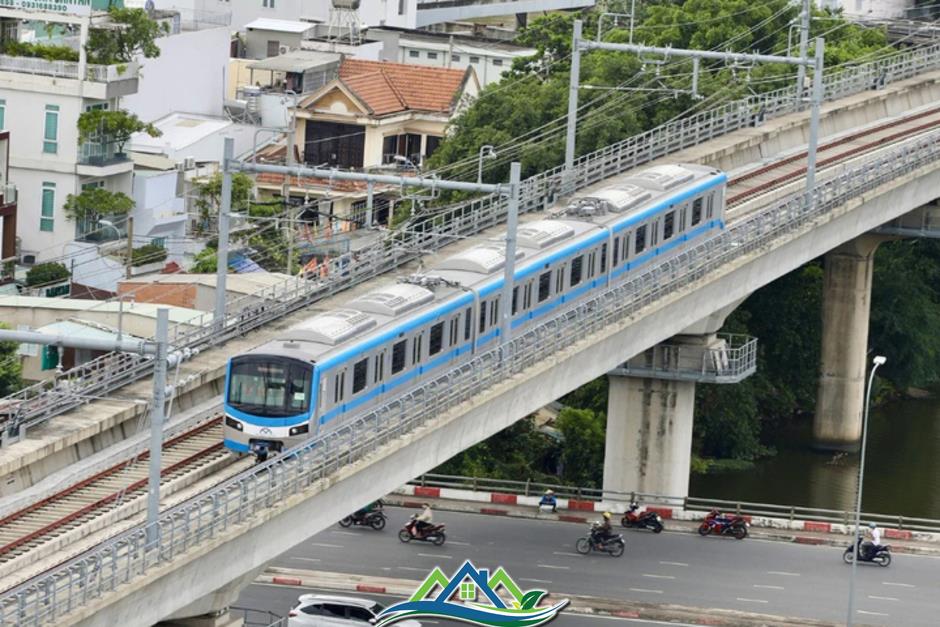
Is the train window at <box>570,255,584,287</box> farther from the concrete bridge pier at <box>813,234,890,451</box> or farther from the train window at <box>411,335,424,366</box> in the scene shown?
the concrete bridge pier at <box>813,234,890,451</box>

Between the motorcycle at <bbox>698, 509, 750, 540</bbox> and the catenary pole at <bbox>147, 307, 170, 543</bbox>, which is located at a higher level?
the catenary pole at <bbox>147, 307, 170, 543</bbox>

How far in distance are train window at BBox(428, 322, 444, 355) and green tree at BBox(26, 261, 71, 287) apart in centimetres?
2806

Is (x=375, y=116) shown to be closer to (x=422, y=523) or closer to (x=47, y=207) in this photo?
(x=47, y=207)

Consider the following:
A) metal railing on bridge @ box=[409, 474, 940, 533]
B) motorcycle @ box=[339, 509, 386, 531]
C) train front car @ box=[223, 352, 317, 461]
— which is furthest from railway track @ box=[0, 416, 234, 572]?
metal railing on bridge @ box=[409, 474, 940, 533]

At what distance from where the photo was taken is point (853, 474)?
321 ft

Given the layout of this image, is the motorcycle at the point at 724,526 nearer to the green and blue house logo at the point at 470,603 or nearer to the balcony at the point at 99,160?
the green and blue house logo at the point at 470,603

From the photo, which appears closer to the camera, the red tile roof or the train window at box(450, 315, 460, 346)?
the train window at box(450, 315, 460, 346)

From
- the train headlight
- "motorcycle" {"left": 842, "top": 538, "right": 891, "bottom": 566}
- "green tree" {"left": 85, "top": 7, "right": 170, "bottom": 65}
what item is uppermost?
"green tree" {"left": 85, "top": 7, "right": 170, "bottom": 65}

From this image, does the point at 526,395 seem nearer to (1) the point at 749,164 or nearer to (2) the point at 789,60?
(2) the point at 789,60

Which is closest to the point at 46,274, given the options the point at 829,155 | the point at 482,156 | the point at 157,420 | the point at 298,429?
the point at 482,156

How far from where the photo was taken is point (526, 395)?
70125mm

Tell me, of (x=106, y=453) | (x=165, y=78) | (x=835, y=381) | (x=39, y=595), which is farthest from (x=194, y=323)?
(x=165, y=78)

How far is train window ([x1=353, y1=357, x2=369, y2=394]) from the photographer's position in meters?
62.8

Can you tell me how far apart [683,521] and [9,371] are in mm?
20638
